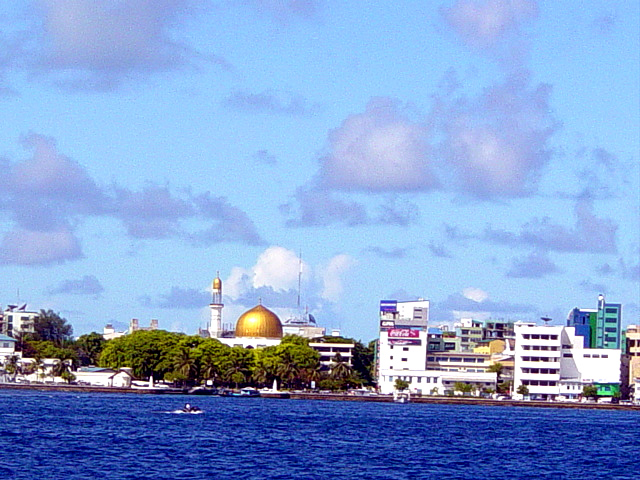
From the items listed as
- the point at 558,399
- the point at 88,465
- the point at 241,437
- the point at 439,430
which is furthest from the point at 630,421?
the point at 88,465

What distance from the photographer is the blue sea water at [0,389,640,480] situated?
7600cm

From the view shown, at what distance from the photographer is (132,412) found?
129 metres

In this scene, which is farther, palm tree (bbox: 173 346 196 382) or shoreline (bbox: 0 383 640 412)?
palm tree (bbox: 173 346 196 382)

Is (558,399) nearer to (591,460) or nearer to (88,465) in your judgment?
(591,460)

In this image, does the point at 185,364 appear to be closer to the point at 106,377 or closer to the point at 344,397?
the point at 106,377

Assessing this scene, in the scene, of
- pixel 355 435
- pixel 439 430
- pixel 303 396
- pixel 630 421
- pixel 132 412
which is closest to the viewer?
pixel 355 435

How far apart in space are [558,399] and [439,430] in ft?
276

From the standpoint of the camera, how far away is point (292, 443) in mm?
95812

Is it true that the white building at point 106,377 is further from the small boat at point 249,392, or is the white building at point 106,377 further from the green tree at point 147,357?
the small boat at point 249,392

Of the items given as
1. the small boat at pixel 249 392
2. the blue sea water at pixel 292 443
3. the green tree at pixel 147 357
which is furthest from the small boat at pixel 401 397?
the blue sea water at pixel 292 443

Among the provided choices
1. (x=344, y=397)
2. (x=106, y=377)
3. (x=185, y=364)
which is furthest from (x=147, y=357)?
(x=344, y=397)

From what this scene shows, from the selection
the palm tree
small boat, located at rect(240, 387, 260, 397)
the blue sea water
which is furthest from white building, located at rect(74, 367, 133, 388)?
the blue sea water

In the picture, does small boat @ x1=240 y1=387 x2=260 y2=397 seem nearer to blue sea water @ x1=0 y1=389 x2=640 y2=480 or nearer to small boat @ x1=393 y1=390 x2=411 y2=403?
small boat @ x1=393 y1=390 x2=411 y2=403

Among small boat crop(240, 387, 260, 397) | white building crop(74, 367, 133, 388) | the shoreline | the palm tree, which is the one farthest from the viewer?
white building crop(74, 367, 133, 388)
